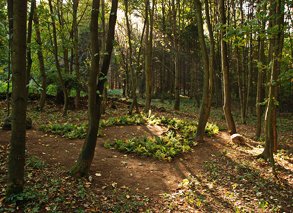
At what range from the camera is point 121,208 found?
5531 millimetres

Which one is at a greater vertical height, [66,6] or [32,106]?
[66,6]

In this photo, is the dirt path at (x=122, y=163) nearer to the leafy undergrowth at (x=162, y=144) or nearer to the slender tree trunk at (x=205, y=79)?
the leafy undergrowth at (x=162, y=144)

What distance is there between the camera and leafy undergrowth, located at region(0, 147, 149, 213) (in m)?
4.88

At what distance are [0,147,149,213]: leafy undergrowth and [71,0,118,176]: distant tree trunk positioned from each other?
0.45 m

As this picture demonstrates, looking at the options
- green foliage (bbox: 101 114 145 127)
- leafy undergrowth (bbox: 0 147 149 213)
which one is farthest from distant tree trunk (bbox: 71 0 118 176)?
green foliage (bbox: 101 114 145 127)

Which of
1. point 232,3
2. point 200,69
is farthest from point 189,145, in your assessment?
point 200,69

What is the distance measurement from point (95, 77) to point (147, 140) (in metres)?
4.75

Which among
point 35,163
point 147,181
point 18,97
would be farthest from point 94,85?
point 147,181

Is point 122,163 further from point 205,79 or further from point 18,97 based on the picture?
point 205,79

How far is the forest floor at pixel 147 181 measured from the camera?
5.52 metres

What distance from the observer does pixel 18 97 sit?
459cm

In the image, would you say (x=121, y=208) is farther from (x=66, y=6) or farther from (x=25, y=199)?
Result: (x=66, y=6)

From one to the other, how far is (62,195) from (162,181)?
2.89m

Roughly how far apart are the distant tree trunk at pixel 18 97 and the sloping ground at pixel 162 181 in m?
0.55
